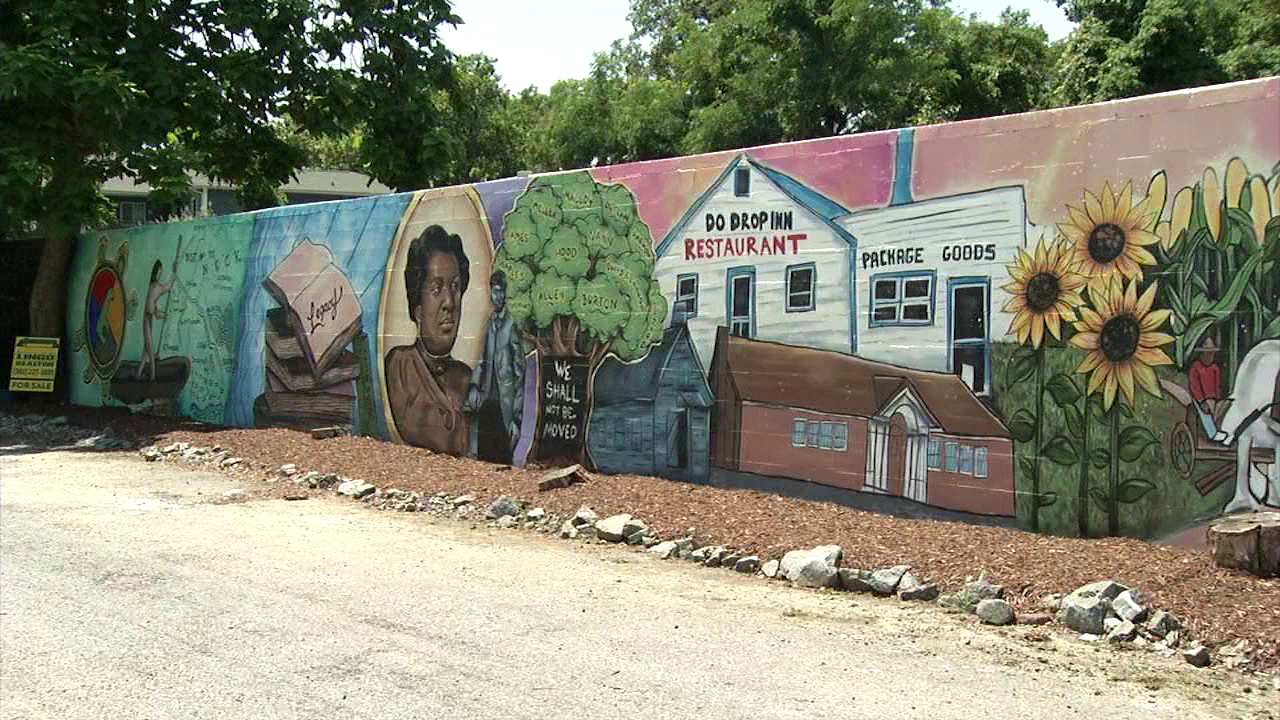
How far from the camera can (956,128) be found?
7.53 metres

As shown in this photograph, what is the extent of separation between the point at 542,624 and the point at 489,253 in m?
5.76

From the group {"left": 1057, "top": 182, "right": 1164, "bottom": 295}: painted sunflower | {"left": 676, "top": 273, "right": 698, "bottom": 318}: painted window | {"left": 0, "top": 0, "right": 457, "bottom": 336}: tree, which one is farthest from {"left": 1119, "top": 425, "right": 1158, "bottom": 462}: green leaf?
{"left": 0, "top": 0, "right": 457, "bottom": 336}: tree

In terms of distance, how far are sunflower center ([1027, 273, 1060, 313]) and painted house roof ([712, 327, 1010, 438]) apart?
0.72 metres

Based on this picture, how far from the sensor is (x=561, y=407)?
10352 millimetres

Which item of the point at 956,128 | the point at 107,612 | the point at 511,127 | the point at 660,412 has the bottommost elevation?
the point at 107,612

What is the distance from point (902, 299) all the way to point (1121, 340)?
1529 millimetres

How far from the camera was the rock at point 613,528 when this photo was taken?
7980 mm

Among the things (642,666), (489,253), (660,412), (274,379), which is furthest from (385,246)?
(642,666)

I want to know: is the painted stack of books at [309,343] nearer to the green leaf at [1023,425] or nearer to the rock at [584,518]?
the rock at [584,518]

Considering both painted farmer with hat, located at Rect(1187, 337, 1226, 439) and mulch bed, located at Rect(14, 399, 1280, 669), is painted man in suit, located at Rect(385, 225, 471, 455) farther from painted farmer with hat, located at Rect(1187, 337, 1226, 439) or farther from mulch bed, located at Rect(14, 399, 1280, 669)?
painted farmer with hat, located at Rect(1187, 337, 1226, 439)

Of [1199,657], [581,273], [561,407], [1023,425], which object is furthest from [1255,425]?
[561,407]

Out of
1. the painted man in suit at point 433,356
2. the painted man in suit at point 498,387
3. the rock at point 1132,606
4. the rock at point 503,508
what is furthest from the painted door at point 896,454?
the painted man in suit at point 433,356

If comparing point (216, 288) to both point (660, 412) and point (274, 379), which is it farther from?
point (660, 412)

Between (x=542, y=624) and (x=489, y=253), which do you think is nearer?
(x=542, y=624)
